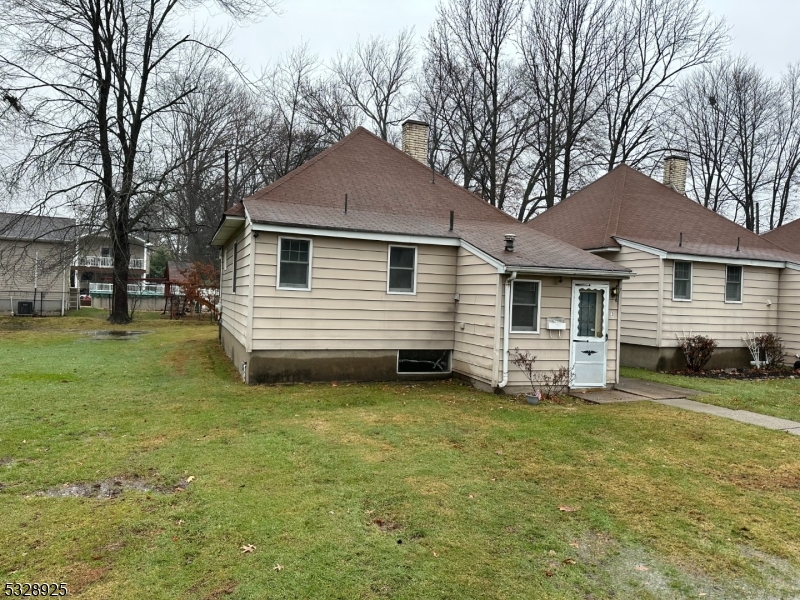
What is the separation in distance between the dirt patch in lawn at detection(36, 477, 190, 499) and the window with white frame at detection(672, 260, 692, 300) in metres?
12.8

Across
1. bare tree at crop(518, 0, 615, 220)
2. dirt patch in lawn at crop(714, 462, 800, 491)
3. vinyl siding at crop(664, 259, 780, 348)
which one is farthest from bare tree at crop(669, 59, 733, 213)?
dirt patch in lawn at crop(714, 462, 800, 491)

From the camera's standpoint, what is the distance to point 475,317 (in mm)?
10266

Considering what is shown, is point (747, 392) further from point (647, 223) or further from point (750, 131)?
Result: point (750, 131)

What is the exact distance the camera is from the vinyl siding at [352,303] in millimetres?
9844

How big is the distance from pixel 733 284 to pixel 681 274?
6.57 ft

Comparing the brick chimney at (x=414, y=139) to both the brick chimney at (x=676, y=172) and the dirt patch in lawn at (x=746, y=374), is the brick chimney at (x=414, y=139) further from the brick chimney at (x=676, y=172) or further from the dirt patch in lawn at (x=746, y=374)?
the brick chimney at (x=676, y=172)

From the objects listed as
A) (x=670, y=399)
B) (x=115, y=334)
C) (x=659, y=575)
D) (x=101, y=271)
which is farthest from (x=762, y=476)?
(x=101, y=271)

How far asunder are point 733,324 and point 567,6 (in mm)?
17611

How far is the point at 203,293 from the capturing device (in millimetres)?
26391

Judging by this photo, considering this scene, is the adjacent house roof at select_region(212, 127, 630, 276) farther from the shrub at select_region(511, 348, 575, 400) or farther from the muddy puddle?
the muddy puddle

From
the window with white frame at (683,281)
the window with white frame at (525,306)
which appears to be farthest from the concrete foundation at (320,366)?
the window with white frame at (683,281)

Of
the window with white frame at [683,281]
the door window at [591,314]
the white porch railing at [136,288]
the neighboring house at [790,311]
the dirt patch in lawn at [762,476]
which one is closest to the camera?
the dirt patch in lawn at [762,476]

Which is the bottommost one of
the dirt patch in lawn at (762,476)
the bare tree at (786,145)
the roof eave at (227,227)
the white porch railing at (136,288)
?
the dirt patch in lawn at (762,476)

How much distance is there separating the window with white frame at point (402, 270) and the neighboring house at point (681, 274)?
4.27 meters
